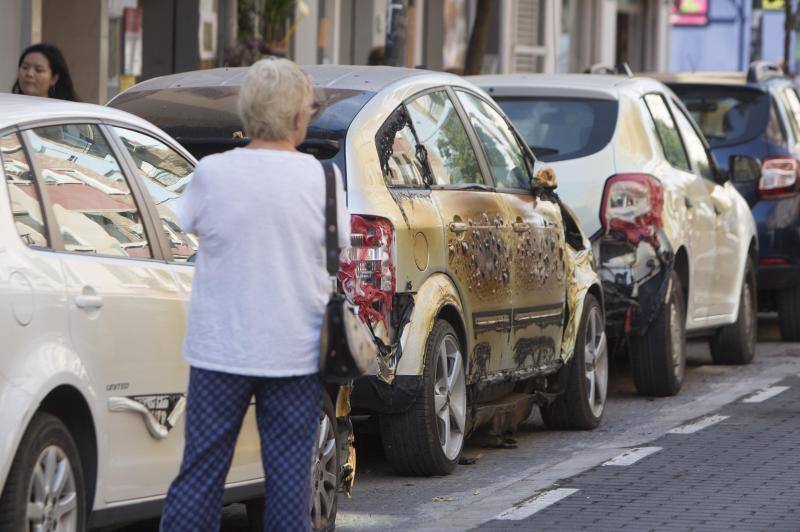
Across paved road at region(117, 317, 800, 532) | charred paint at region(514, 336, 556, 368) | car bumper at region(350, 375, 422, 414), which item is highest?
charred paint at region(514, 336, 556, 368)

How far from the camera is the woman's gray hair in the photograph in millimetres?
5066

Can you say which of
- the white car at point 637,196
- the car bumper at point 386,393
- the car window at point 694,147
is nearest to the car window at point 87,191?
the car bumper at point 386,393

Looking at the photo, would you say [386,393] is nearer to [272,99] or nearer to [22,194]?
[22,194]

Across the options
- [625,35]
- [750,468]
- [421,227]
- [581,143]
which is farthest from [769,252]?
[625,35]

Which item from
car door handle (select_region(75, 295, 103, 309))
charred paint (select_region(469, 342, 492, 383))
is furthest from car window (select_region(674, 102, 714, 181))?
car door handle (select_region(75, 295, 103, 309))

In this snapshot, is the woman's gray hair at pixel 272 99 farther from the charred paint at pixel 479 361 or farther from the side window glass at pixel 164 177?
the charred paint at pixel 479 361

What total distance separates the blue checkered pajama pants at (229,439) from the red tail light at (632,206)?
5767 millimetres

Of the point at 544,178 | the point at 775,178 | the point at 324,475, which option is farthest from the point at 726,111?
the point at 324,475

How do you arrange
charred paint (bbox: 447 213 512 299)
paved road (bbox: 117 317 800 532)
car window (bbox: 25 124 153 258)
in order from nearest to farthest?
car window (bbox: 25 124 153 258) < paved road (bbox: 117 317 800 532) < charred paint (bbox: 447 213 512 299)

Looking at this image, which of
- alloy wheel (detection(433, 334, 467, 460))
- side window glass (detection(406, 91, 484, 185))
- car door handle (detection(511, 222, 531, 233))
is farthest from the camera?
car door handle (detection(511, 222, 531, 233))

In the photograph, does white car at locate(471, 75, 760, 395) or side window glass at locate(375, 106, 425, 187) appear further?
white car at locate(471, 75, 760, 395)

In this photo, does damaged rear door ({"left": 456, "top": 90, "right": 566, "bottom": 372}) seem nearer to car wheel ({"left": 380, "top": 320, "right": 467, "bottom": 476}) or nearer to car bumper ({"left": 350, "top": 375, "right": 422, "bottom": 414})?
car wheel ({"left": 380, "top": 320, "right": 467, "bottom": 476})

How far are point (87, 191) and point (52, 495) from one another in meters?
1.07

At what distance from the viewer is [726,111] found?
575 inches
